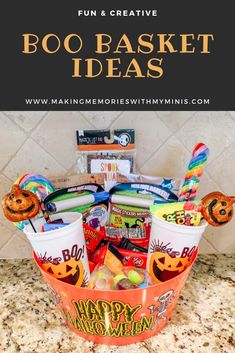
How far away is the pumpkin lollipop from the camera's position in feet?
2.00

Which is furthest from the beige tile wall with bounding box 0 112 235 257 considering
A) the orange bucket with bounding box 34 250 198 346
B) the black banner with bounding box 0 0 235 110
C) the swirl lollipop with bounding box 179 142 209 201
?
the orange bucket with bounding box 34 250 198 346

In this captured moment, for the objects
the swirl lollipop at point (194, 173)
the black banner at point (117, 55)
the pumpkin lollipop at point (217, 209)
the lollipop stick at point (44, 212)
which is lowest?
the lollipop stick at point (44, 212)

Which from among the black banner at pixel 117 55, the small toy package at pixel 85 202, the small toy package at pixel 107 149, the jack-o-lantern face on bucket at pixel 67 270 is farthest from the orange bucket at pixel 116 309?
the black banner at pixel 117 55

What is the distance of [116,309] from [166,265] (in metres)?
0.12

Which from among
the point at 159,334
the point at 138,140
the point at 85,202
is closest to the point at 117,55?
the point at 138,140

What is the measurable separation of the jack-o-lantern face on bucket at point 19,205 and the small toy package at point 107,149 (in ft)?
0.61

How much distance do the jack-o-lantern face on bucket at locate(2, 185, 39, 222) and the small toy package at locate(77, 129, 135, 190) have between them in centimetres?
19

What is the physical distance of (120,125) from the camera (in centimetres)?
78

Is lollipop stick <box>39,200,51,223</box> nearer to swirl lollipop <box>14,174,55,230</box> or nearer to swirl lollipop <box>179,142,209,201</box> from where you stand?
swirl lollipop <box>14,174,55,230</box>

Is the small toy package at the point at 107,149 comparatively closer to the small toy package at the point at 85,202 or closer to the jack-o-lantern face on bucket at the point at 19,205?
the small toy package at the point at 85,202

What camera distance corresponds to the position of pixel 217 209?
1.99 ft

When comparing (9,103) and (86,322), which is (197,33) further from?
(86,322)

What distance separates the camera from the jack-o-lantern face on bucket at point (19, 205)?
597 millimetres

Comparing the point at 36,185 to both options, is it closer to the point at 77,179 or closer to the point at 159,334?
the point at 77,179
